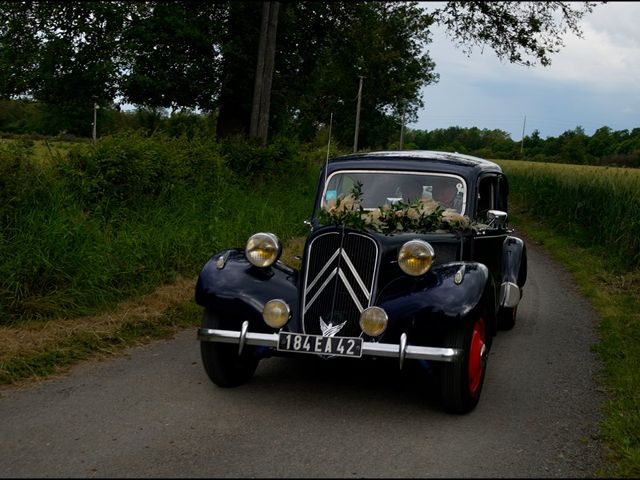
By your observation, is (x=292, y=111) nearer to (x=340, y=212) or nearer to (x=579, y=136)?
(x=579, y=136)

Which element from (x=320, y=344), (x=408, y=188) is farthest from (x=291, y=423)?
(x=408, y=188)

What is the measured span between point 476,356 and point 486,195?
7.66ft

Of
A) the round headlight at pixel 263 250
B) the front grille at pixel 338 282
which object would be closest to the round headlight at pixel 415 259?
the front grille at pixel 338 282

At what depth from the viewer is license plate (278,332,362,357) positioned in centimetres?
444

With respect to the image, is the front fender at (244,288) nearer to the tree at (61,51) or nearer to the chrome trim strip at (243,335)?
the chrome trim strip at (243,335)

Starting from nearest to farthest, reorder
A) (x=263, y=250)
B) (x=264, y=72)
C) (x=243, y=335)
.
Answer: (x=243, y=335) < (x=263, y=250) < (x=264, y=72)

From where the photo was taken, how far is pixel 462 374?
449 cm

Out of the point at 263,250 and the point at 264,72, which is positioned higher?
the point at 264,72

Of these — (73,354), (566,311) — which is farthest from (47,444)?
(566,311)

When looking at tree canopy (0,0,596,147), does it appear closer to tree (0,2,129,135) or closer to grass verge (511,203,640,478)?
tree (0,2,129,135)

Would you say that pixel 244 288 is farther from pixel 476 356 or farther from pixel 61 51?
pixel 61 51

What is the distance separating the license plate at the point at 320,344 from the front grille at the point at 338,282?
0.70 ft

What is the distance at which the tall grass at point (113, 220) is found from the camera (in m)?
6.84

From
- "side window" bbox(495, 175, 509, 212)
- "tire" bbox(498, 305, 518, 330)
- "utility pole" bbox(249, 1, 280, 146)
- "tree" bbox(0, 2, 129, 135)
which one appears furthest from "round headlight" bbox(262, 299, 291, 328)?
"tree" bbox(0, 2, 129, 135)
